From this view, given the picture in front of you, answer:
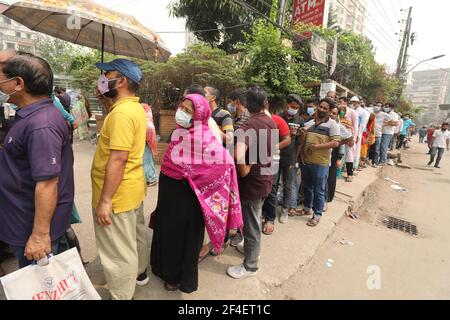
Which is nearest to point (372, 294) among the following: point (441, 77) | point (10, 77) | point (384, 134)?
point (10, 77)

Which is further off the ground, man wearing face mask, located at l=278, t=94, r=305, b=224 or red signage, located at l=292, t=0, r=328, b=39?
red signage, located at l=292, t=0, r=328, b=39

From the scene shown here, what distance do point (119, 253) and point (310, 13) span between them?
9166 millimetres

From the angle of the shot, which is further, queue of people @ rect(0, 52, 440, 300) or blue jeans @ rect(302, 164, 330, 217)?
blue jeans @ rect(302, 164, 330, 217)

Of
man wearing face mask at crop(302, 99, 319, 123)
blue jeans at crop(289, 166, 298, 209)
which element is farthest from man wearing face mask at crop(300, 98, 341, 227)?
man wearing face mask at crop(302, 99, 319, 123)

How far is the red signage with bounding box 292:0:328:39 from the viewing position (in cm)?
816

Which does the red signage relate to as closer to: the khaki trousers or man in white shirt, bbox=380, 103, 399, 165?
man in white shirt, bbox=380, 103, 399, 165

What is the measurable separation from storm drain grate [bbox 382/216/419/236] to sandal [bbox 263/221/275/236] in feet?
7.72

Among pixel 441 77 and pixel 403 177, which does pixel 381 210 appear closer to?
pixel 403 177

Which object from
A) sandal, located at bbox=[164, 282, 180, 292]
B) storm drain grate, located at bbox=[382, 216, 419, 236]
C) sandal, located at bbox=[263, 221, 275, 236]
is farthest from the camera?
storm drain grate, located at bbox=[382, 216, 419, 236]

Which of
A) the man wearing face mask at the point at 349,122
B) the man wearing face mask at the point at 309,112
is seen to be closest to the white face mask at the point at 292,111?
the man wearing face mask at the point at 309,112

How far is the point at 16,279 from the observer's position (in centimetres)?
142

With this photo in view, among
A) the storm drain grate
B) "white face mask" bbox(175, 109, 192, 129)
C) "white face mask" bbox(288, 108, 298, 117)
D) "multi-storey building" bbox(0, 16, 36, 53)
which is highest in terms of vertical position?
"multi-storey building" bbox(0, 16, 36, 53)

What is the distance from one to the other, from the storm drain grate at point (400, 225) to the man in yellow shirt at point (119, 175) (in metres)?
4.33

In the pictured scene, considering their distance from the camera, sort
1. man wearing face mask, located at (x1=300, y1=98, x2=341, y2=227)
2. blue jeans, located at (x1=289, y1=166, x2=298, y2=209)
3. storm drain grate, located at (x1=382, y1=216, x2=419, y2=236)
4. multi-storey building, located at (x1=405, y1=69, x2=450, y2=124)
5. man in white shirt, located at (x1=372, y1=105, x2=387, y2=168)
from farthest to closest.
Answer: multi-storey building, located at (x1=405, y1=69, x2=450, y2=124), man in white shirt, located at (x1=372, y1=105, x2=387, y2=168), storm drain grate, located at (x1=382, y1=216, x2=419, y2=236), blue jeans, located at (x1=289, y1=166, x2=298, y2=209), man wearing face mask, located at (x1=300, y1=98, x2=341, y2=227)
